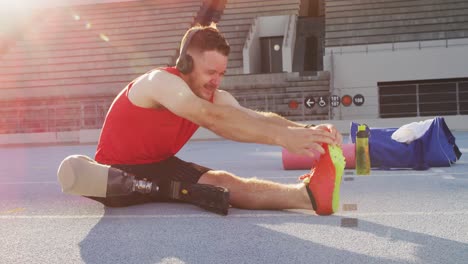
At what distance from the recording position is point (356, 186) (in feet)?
12.4

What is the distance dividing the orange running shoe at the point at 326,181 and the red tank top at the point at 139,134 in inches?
30.0

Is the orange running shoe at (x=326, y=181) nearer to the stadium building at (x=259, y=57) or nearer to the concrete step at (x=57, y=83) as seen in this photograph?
the stadium building at (x=259, y=57)

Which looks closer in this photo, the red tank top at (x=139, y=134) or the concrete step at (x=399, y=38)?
the red tank top at (x=139, y=134)

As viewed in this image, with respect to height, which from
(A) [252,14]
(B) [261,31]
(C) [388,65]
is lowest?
(C) [388,65]

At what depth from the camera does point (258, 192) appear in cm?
281

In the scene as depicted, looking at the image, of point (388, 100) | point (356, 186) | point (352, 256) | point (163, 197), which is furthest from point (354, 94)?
point (352, 256)

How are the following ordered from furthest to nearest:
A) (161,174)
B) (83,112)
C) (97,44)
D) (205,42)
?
(97,44) → (83,112) → (161,174) → (205,42)

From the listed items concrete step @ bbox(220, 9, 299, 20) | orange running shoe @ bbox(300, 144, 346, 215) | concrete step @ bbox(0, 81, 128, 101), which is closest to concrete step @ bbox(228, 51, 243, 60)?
concrete step @ bbox(220, 9, 299, 20)

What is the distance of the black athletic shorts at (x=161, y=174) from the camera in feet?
9.37

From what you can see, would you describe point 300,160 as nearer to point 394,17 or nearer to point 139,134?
point 139,134

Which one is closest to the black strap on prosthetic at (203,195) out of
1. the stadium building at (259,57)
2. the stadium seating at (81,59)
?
the stadium building at (259,57)

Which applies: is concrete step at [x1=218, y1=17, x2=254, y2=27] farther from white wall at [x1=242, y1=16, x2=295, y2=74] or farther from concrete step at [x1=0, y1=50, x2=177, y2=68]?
concrete step at [x1=0, y1=50, x2=177, y2=68]

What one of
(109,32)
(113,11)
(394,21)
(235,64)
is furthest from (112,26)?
(394,21)

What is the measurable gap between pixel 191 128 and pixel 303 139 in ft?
2.86
